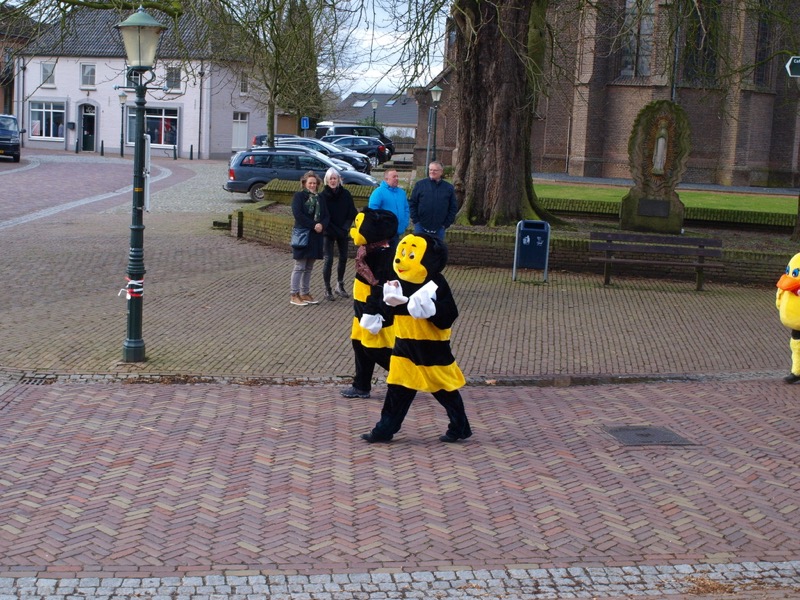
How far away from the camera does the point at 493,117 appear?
18.0m

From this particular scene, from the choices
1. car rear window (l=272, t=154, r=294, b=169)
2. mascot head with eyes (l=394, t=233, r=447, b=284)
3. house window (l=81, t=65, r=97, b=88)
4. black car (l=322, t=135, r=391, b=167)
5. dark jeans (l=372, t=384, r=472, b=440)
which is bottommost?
dark jeans (l=372, t=384, r=472, b=440)

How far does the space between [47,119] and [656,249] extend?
53781mm

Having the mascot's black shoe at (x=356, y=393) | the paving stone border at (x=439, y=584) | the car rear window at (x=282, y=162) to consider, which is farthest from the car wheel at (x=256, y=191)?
the paving stone border at (x=439, y=584)

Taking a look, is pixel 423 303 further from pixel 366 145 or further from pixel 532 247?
pixel 366 145

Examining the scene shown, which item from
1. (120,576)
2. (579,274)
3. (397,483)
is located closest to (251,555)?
(120,576)

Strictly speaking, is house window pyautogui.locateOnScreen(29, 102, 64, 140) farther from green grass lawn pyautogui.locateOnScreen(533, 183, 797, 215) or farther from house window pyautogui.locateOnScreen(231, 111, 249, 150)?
green grass lawn pyautogui.locateOnScreen(533, 183, 797, 215)

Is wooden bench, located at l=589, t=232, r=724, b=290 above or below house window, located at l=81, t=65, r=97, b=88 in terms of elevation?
below

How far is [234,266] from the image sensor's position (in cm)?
1627

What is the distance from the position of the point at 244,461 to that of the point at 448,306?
1832mm

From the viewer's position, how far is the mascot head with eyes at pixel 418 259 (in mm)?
7398

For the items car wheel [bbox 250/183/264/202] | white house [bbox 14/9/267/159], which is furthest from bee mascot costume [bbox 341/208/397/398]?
white house [bbox 14/9/267/159]

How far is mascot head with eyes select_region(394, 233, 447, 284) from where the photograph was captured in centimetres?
740

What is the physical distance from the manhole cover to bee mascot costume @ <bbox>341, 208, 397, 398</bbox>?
2.00 m

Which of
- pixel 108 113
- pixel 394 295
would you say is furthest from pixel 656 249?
pixel 108 113
